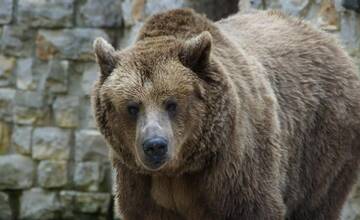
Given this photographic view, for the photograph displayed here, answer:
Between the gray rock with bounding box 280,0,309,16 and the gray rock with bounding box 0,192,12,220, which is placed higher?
the gray rock with bounding box 280,0,309,16

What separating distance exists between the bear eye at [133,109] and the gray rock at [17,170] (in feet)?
13.8

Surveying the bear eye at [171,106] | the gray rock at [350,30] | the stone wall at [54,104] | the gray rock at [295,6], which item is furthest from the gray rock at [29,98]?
the bear eye at [171,106]

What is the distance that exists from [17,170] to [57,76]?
99 centimetres

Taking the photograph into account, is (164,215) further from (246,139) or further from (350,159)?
(350,159)

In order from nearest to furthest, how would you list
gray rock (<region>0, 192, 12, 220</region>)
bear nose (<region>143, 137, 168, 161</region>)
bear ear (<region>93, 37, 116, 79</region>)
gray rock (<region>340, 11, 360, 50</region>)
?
bear nose (<region>143, 137, 168, 161</region>) < bear ear (<region>93, 37, 116, 79</region>) < gray rock (<region>340, 11, 360, 50</region>) < gray rock (<region>0, 192, 12, 220</region>)

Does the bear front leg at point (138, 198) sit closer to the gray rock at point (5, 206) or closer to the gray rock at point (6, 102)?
the gray rock at point (6, 102)

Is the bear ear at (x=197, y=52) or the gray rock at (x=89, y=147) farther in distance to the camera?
the gray rock at (x=89, y=147)

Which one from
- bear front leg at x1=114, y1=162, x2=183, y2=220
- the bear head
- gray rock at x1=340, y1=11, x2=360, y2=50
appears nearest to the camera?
the bear head

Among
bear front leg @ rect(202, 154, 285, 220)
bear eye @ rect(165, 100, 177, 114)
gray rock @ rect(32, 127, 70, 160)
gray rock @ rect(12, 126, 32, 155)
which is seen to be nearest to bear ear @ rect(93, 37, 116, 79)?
bear eye @ rect(165, 100, 177, 114)

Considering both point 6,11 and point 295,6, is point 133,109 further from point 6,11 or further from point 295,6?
point 6,11

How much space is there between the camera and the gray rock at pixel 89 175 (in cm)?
879

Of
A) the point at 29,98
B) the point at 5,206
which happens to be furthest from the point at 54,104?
the point at 5,206

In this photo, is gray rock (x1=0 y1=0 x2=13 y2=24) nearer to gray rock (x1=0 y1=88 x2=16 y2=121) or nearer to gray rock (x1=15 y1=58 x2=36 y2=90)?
gray rock (x1=15 y1=58 x2=36 y2=90)

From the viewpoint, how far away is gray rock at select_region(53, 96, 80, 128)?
873cm
